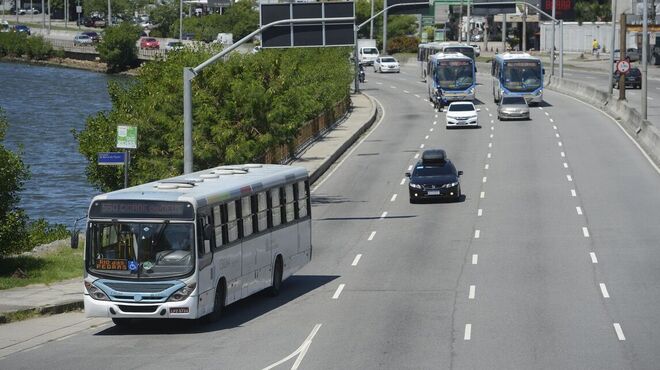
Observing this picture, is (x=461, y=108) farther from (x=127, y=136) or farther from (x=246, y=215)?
(x=246, y=215)

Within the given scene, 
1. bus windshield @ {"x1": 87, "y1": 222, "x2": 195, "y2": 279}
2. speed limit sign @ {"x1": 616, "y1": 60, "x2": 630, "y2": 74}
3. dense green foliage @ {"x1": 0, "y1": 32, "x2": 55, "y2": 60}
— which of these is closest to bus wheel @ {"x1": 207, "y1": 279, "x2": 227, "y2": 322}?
bus windshield @ {"x1": 87, "y1": 222, "x2": 195, "y2": 279}

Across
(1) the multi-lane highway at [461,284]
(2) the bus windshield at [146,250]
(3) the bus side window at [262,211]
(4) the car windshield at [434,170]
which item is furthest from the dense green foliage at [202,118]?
(2) the bus windshield at [146,250]

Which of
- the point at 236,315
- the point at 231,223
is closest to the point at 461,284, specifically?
the point at 236,315

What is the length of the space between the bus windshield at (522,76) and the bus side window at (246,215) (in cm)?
5585

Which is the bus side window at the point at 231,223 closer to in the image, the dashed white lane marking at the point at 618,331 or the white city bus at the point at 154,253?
the white city bus at the point at 154,253

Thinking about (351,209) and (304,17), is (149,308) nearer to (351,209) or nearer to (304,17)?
(304,17)

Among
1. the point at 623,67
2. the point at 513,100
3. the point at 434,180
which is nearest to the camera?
the point at 434,180

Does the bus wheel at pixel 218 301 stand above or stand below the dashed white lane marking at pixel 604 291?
above

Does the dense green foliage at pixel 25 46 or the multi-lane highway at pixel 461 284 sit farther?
the dense green foliage at pixel 25 46

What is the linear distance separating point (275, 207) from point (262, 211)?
3.19ft

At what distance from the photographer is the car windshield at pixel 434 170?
47688 mm

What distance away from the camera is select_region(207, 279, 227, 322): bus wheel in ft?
84.6

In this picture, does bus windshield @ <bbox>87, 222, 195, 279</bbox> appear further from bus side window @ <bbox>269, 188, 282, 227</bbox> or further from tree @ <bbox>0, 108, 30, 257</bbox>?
tree @ <bbox>0, 108, 30, 257</bbox>

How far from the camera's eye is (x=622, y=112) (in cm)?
7231
